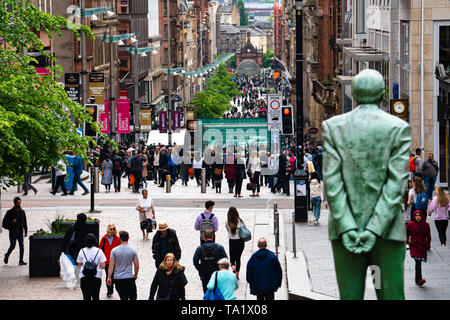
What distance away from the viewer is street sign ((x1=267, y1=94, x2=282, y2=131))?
34.4 meters

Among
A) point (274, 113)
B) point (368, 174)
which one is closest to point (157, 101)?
point (274, 113)

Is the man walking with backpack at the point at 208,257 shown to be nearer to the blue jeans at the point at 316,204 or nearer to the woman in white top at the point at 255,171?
the blue jeans at the point at 316,204

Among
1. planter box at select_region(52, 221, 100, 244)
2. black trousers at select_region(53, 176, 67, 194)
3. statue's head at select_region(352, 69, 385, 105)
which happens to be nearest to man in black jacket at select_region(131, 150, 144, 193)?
black trousers at select_region(53, 176, 67, 194)

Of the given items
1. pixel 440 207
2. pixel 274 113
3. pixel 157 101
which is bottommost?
pixel 157 101

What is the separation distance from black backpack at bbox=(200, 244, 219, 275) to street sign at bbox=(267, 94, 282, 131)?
61.4ft

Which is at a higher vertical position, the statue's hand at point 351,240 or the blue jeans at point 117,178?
the statue's hand at point 351,240

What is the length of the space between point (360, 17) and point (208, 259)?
1746 inches

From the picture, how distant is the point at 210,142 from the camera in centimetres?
6303

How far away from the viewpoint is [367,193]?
8.85 meters

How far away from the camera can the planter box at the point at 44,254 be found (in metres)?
19.2

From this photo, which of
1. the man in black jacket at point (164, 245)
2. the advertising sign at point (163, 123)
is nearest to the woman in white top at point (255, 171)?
the man in black jacket at point (164, 245)

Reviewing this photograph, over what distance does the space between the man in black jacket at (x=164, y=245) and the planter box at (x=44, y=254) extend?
334cm

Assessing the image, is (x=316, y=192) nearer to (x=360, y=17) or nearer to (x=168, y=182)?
(x=168, y=182)

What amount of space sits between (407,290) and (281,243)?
6.37 metres
